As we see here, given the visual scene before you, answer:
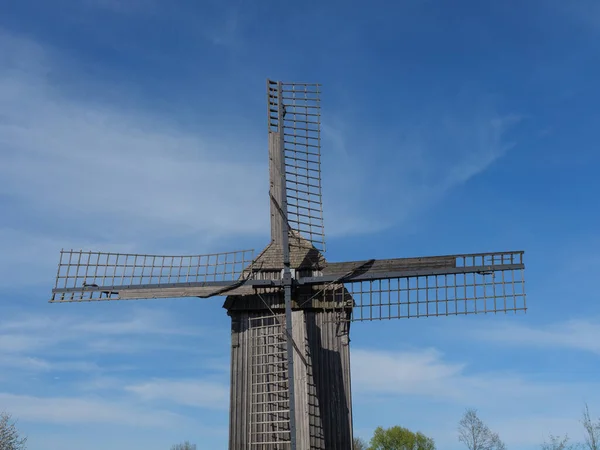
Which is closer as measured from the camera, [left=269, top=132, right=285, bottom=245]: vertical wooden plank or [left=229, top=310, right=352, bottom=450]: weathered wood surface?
[left=229, top=310, right=352, bottom=450]: weathered wood surface

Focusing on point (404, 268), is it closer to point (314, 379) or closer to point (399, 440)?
point (314, 379)

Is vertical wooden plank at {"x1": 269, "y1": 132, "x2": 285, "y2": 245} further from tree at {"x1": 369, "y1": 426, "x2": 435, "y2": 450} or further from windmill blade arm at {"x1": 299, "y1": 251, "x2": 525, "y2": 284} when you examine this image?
tree at {"x1": 369, "y1": 426, "x2": 435, "y2": 450}

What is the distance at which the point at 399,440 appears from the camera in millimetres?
66812

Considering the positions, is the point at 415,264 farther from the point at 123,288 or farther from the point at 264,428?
the point at 123,288

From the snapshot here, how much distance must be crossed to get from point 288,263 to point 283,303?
1.44 meters

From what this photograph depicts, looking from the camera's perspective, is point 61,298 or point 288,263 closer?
point 288,263

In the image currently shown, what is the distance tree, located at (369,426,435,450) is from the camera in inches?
2618

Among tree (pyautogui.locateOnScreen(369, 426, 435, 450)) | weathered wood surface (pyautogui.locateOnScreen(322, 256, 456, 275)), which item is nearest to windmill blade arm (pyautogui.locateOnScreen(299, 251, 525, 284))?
weathered wood surface (pyautogui.locateOnScreen(322, 256, 456, 275))

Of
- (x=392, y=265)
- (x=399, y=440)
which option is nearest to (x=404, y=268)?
(x=392, y=265)

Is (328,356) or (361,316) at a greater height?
(361,316)

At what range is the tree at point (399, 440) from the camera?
6650cm

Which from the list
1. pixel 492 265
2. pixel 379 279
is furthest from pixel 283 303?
pixel 492 265

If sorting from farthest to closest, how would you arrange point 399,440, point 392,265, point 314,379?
1. point 399,440
2. point 392,265
3. point 314,379

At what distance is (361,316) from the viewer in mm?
18297
